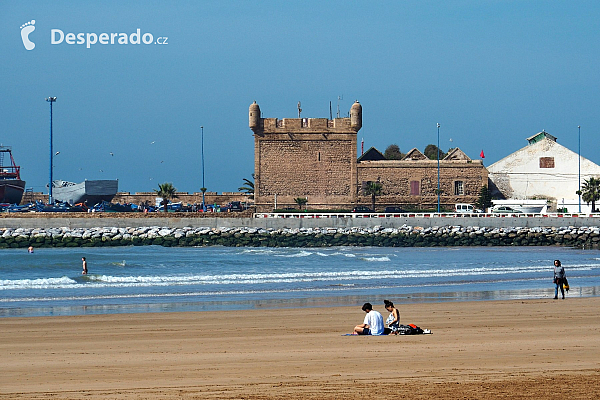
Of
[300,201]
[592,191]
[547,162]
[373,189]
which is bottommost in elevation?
[300,201]

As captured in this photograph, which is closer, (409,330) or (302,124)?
(409,330)

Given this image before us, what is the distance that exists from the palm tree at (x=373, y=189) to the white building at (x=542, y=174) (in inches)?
→ 303

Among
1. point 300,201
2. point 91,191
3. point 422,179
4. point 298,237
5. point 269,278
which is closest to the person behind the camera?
point 269,278

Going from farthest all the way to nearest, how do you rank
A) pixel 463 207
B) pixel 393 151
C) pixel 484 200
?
pixel 393 151 → pixel 484 200 → pixel 463 207

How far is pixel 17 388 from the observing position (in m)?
6.51

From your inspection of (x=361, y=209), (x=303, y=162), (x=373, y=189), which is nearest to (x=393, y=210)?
(x=361, y=209)

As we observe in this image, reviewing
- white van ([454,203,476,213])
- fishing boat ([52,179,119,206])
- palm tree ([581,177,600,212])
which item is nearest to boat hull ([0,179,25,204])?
fishing boat ([52,179,119,206])

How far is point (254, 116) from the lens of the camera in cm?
4366

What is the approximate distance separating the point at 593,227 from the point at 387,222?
381 inches

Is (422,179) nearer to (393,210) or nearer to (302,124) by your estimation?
(393,210)

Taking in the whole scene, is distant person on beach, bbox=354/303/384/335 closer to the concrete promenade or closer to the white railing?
the concrete promenade

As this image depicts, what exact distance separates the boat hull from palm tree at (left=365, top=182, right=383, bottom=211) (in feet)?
81.4

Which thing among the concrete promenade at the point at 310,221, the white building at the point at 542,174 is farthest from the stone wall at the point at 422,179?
the concrete promenade at the point at 310,221

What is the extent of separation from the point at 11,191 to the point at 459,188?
3040 cm
